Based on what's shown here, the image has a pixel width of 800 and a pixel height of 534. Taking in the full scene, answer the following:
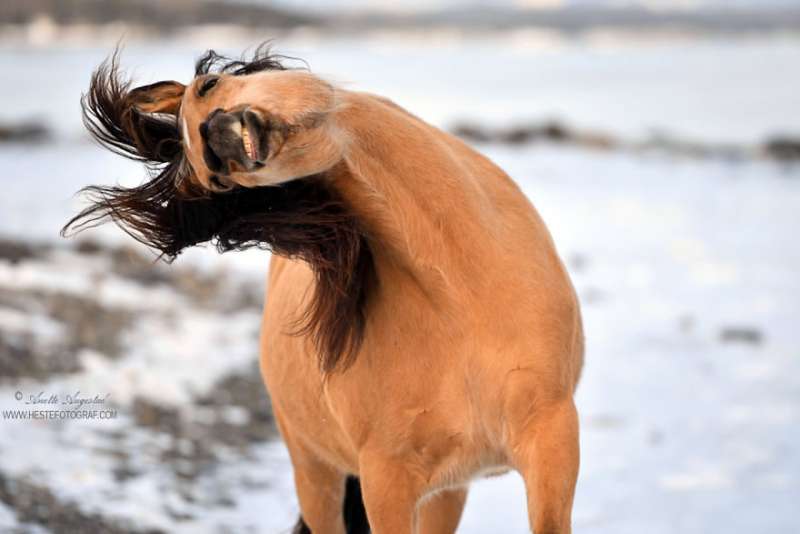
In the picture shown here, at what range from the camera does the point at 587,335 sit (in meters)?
8.90

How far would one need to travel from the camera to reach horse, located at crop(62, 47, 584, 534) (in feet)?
9.04

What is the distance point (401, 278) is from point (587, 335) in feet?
20.2

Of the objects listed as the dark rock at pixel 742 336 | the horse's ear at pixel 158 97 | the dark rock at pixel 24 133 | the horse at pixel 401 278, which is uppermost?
the horse's ear at pixel 158 97

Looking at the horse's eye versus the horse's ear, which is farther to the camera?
the horse's ear

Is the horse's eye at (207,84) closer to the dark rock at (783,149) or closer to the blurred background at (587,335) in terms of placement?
the blurred background at (587,335)

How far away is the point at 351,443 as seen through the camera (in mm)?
3223

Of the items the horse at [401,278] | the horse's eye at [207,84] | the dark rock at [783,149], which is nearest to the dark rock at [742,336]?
the horse at [401,278]

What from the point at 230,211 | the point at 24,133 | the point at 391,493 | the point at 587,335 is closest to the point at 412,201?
the point at 230,211

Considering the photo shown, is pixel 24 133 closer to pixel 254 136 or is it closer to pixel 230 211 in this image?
Result: pixel 230 211

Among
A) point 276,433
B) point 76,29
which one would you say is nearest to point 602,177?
point 276,433

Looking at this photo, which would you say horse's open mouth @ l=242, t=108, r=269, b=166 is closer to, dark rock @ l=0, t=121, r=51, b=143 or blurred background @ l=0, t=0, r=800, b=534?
blurred background @ l=0, t=0, r=800, b=534

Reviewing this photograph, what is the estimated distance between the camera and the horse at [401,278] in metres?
2.75

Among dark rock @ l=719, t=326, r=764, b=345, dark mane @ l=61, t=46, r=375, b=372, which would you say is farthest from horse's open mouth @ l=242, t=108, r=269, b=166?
dark rock @ l=719, t=326, r=764, b=345

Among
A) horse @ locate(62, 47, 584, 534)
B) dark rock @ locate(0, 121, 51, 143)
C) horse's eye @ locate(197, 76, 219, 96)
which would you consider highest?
horse's eye @ locate(197, 76, 219, 96)
